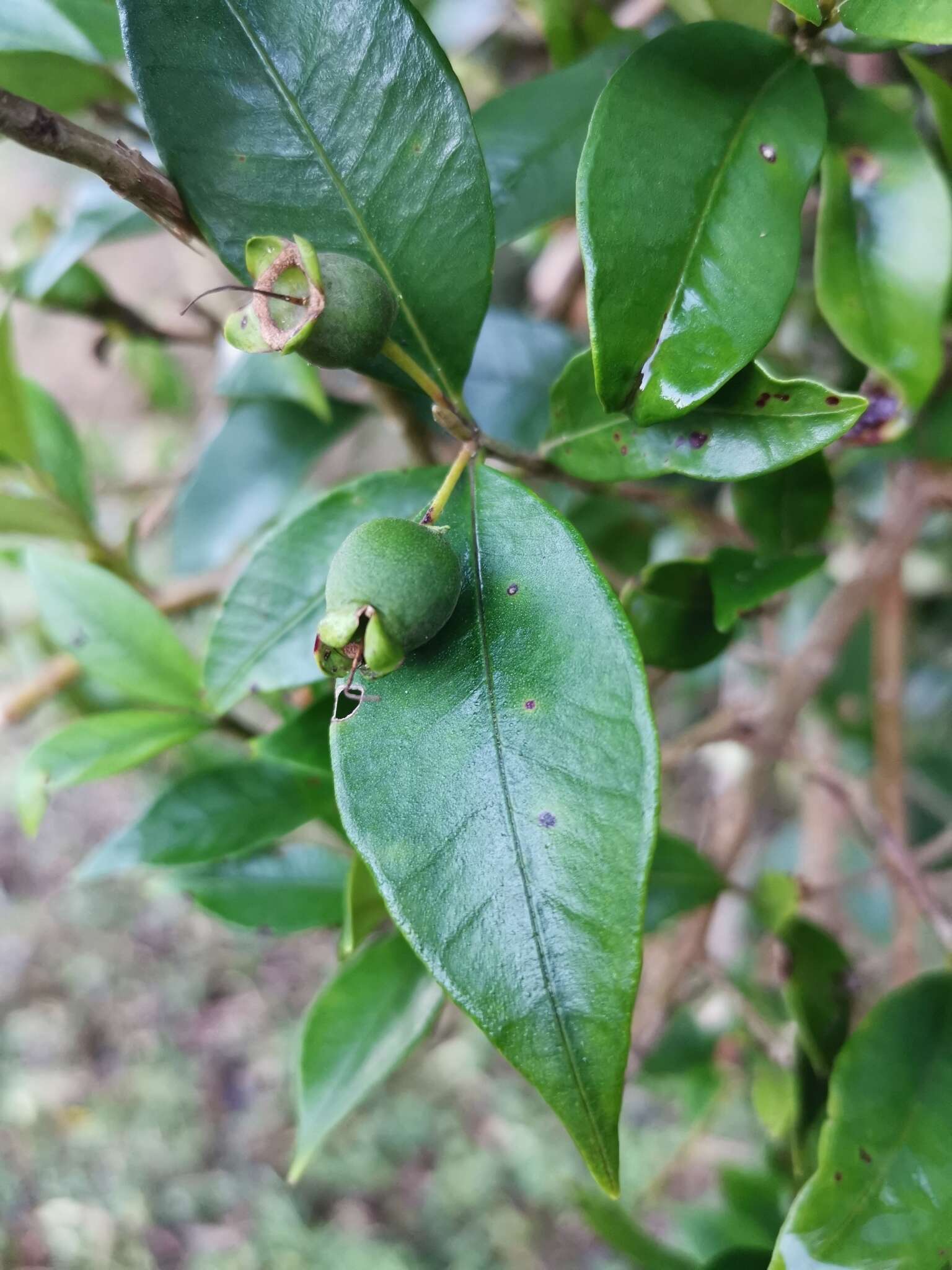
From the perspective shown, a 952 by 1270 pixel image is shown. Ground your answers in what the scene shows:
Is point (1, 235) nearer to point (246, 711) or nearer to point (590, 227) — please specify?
point (246, 711)

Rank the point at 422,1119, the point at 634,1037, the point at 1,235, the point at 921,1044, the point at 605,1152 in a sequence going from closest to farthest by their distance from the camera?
the point at 605,1152
the point at 921,1044
the point at 634,1037
the point at 422,1119
the point at 1,235

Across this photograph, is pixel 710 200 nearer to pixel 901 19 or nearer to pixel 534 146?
pixel 901 19

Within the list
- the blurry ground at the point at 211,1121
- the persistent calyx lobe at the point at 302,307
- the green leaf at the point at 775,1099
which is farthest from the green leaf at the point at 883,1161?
the blurry ground at the point at 211,1121

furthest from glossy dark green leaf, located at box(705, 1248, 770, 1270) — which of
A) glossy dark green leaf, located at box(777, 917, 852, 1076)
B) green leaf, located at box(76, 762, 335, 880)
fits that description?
green leaf, located at box(76, 762, 335, 880)

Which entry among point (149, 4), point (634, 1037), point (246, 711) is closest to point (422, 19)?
point (149, 4)

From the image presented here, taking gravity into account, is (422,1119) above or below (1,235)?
below

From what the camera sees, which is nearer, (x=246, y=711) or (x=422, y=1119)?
(x=246, y=711)

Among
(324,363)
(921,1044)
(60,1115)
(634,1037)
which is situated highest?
(324,363)
